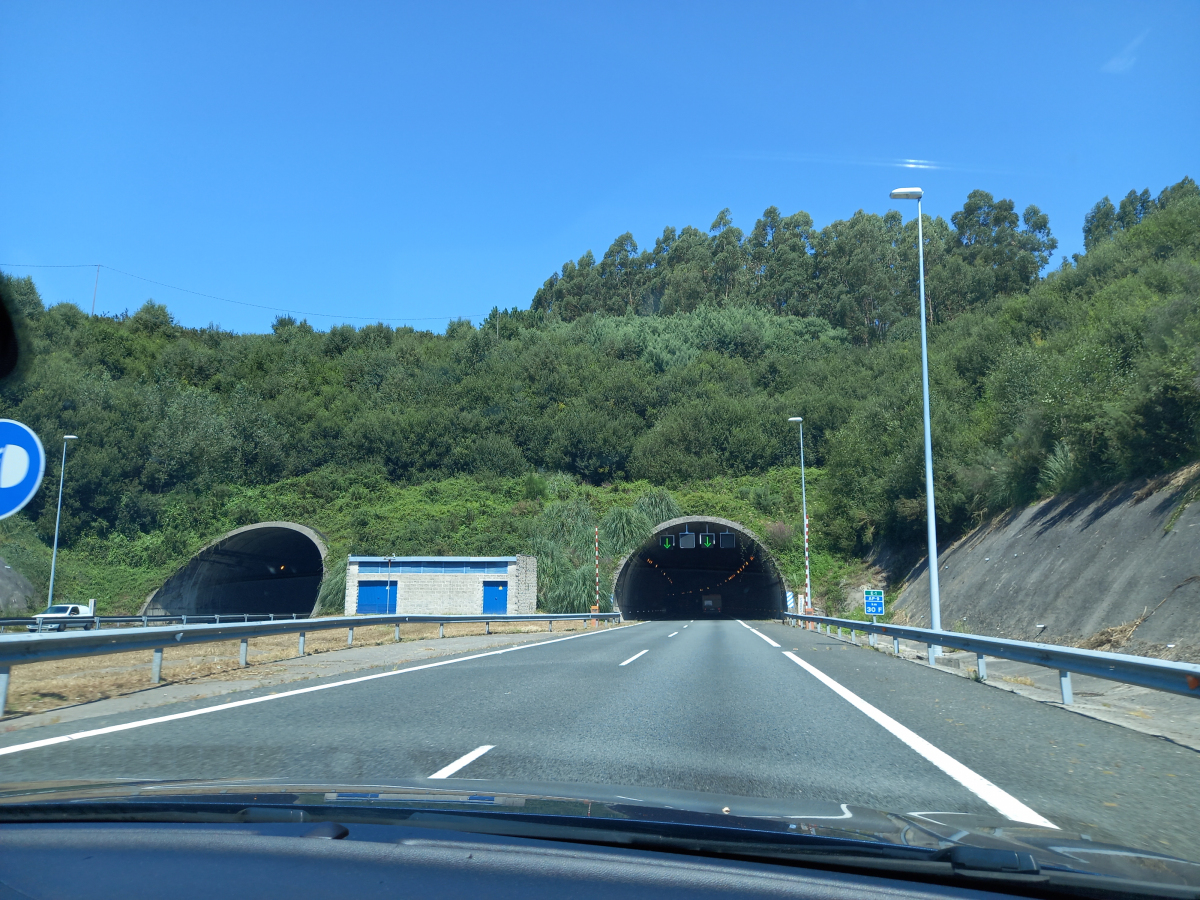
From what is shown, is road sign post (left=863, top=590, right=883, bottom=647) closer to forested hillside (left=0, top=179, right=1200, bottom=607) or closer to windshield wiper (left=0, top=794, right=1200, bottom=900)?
forested hillside (left=0, top=179, right=1200, bottom=607)

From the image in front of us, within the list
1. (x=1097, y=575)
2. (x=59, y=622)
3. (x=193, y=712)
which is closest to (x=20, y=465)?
(x=193, y=712)

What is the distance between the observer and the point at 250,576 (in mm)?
53000

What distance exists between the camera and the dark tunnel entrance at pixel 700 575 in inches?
1934

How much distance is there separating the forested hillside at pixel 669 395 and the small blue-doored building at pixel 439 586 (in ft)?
11.4

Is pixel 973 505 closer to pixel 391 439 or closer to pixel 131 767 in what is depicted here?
pixel 131 767

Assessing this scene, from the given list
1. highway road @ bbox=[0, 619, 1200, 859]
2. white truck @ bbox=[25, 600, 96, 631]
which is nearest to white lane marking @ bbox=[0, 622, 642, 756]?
highway road @ bbox=[0, 619, 1200, 859]

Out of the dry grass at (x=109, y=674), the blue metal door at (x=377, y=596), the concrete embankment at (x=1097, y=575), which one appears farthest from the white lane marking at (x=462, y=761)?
the blue metal door at (x=377, y=596)

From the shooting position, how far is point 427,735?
7168 mm

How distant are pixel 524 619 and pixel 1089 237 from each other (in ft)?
264

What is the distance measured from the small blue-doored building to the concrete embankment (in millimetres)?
19035

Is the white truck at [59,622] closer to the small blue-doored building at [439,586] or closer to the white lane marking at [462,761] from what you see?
the small blue-doored building at [439,586]

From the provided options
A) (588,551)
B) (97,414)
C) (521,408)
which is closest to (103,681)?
(588,551)

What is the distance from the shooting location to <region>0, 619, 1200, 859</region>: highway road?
5133 millimetres

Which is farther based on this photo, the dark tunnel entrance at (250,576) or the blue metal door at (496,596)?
the dark tunnel entrance at (250,576)
